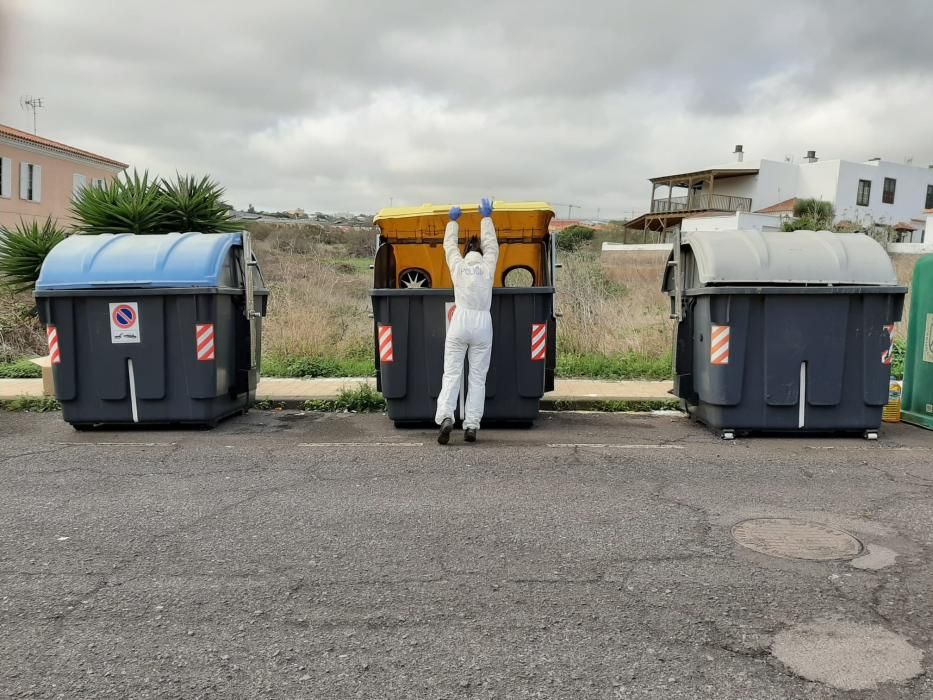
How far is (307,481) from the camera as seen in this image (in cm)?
550

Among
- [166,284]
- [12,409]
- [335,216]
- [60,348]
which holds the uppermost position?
[335,216]

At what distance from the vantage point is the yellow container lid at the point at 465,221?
25.0 feet

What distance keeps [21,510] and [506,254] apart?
→ 5.28 meters

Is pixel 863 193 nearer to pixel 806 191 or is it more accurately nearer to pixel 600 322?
pixel 806 191

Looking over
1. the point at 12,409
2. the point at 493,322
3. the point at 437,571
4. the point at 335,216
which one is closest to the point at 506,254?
the point at 493,322

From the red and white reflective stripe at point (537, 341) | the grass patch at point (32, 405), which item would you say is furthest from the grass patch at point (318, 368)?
the red and white reflective stripe at point (537, 341)

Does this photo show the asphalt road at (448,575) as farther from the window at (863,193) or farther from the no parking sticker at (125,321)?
the window at (863,193)

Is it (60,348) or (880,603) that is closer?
(880,603)

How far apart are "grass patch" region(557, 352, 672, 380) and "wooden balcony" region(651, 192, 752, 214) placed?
36608 millimetres

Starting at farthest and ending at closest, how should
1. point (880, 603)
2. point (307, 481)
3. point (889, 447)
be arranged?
point (889, 447) < point (307, 481) < point (880, 603)

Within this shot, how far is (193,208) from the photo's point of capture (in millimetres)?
11367

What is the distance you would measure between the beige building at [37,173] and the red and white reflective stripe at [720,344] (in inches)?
1381

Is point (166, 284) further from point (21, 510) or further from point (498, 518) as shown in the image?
point (498, 518)

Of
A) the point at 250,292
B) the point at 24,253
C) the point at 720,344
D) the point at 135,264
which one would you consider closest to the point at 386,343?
the point at 250,292
